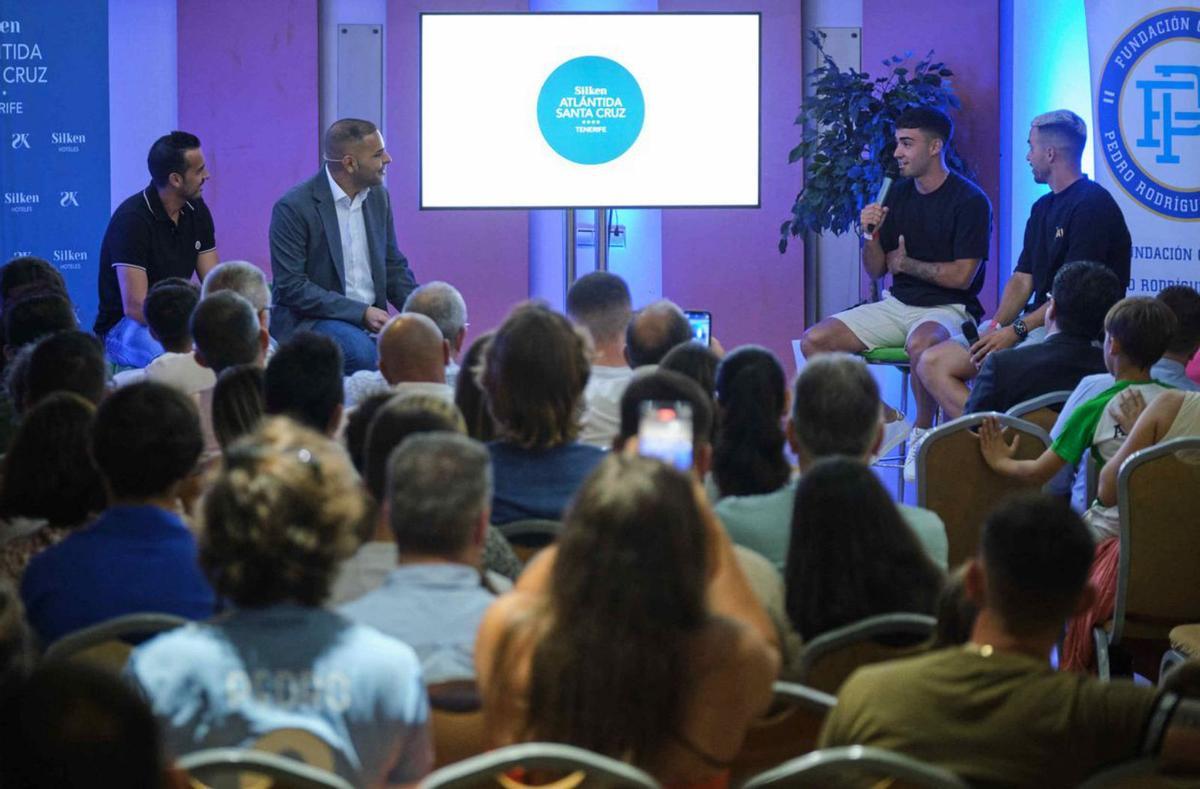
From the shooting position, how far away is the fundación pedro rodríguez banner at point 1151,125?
6129mm

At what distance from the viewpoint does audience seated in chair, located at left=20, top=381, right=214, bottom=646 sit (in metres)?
2.50

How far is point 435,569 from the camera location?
2.27 m

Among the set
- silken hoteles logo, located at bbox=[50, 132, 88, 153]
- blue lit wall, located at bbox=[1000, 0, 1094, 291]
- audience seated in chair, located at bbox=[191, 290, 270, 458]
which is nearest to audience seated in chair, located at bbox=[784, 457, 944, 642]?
audience seated in chair, located at bbox=[191, 290, 270, 458]

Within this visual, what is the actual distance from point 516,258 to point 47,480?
5939mm

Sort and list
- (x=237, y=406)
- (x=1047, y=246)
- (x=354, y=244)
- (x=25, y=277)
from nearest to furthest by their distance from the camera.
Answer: (x=237, y=406) < (x=25, y=277) < (x=354, y=244) < (x=1047, y=246)

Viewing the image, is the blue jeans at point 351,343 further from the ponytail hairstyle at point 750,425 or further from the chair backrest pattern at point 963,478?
the ponytail hairstyle at point 750,425

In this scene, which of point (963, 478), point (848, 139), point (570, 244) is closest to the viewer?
point (963, 478)

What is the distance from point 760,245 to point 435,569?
6807 mm

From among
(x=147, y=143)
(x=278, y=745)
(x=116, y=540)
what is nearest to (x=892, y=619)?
(x=278, y=745)

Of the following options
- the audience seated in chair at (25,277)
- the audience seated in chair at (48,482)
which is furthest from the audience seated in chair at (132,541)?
the audience seated in chair at (25,277)

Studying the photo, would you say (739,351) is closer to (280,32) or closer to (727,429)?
(727,429)

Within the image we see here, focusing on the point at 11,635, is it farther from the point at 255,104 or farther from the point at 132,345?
the point at 255,104

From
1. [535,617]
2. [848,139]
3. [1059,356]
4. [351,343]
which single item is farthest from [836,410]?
[848,139]

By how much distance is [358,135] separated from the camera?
6.53m
